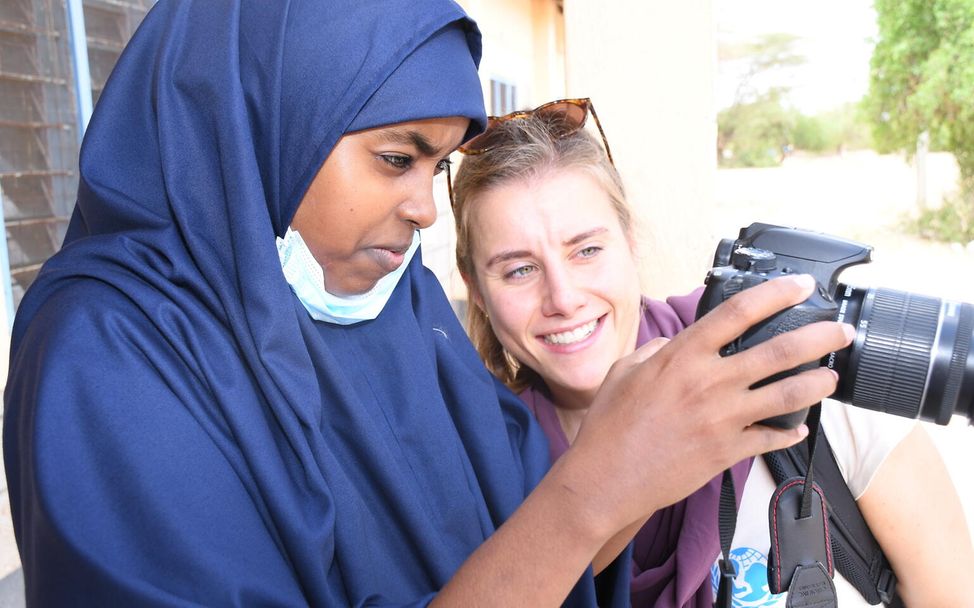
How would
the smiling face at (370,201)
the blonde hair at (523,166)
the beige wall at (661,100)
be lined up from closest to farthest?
the smiling face at (370,201), the blonde hair at (523,166), the beige wall at (661,100)

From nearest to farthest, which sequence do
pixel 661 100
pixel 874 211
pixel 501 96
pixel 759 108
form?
pixel 661 100
pixel 501 96
pixel 874 211
pixel 759 108

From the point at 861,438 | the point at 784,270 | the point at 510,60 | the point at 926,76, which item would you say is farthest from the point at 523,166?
the point at 926,76

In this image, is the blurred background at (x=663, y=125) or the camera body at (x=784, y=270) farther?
the blurred background at (x=663, y=125)

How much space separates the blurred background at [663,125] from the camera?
288 cm

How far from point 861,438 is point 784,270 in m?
0.59

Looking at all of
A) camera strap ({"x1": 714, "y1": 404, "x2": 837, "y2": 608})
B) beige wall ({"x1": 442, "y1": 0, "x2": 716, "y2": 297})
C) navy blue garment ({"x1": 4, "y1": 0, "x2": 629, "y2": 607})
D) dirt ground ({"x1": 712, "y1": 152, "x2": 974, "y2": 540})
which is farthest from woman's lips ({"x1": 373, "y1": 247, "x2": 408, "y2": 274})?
dirt ground ({"x1": 712, "y1": 152, "x2": 974, "y2": 540})

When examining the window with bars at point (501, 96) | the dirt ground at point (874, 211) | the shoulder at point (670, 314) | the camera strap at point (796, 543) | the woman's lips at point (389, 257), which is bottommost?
the dirt ground at point (874, 211)

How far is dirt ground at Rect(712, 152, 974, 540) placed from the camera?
32.9 feet

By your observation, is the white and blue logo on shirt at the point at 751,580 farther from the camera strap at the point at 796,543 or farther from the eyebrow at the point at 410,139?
the eyebrow at the point at 410,139

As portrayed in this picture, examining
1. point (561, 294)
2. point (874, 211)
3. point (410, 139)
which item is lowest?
point (874, 211)

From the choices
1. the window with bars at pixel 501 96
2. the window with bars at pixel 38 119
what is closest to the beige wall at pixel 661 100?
the window with bars at pixel 38 119

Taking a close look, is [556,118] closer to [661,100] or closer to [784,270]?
[784,270]

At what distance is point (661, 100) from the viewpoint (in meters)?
3.95

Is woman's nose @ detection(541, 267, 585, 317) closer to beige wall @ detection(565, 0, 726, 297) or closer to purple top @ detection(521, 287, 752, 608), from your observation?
purple top @ detection(521, 287, 752, 608)
